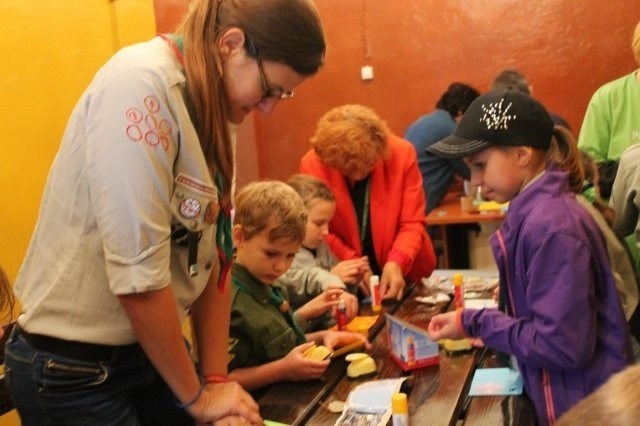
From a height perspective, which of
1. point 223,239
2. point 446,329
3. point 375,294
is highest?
point 223,239

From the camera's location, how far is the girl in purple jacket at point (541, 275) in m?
1.70

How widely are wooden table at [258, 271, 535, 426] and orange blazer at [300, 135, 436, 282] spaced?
925mm

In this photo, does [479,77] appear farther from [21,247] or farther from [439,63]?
[21,247]

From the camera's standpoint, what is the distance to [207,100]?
1.38 metres

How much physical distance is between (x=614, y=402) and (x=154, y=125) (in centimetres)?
91

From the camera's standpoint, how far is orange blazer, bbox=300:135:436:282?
307 cm

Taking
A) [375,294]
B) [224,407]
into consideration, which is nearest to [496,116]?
[375,294]

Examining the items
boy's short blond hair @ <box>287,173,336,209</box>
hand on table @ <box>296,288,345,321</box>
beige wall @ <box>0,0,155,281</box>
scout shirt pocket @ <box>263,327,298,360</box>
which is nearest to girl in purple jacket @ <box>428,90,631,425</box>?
scout shirt pocket @ <box>263,327,298,360</box>

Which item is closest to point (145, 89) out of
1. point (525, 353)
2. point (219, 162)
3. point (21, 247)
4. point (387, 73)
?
point (219, 162)

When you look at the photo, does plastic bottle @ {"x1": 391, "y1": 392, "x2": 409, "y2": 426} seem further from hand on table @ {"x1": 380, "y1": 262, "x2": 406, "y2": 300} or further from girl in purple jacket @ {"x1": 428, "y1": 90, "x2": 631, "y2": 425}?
hand on table @ {"x1": 380, "y1": 262, "x2": 406, "y2": 300}

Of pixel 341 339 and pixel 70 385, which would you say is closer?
pixel 70 385

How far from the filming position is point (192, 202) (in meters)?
1.39

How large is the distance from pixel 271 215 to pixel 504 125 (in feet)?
2.46

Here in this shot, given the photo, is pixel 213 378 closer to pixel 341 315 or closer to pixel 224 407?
pixel 224 407
